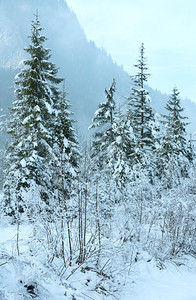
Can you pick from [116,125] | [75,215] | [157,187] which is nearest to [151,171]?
[116,125]

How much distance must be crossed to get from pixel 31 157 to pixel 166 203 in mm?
7523

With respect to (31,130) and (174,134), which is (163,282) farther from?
(174,134)

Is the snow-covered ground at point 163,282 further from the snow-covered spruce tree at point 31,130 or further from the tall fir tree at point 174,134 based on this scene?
the tall fir tree at point 174,134

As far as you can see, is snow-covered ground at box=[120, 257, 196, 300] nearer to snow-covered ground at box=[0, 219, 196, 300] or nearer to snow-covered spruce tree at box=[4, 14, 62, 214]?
snow-covered ground at box=[0, 219, 196, 300]

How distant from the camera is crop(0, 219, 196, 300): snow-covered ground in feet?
11.0

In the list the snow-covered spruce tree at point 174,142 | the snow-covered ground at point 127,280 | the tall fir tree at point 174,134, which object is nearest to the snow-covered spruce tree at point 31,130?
the snow-covered ground at point 127,280

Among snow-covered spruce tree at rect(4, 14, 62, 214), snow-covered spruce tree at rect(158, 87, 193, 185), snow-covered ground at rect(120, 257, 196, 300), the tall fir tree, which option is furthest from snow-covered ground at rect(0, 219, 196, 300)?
the tall fir tree

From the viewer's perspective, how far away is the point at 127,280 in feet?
20.2

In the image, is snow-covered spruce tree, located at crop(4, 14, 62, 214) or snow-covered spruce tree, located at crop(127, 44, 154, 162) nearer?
snow-covered spruce tree, located at crop(4, 14, 62, 214)

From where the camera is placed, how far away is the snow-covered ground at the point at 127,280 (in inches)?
133

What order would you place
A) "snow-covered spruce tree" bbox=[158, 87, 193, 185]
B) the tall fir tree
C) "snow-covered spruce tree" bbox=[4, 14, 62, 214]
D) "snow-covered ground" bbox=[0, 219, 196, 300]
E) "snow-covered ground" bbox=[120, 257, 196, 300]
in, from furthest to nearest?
the tall fir tree → "snow-covered spruce tree" bbox=[158, 87, 193, 185] → "snow-covered spruce tree" bbox=[4, 14, 62, 214] → "snow-covered ground" bbox=[120, 257, 196, 300] → "snow-covered ground" bbox=[0, 219, 196, 300]

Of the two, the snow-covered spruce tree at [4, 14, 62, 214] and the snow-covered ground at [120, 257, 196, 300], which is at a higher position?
the snow-covered spruce tree at [4, 14, 62, 214]

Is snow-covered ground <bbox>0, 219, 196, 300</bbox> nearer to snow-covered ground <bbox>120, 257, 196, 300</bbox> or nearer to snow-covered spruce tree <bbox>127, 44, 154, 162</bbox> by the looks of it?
snow-covered ground <bbox>120, 257, 196, 300</bbox>

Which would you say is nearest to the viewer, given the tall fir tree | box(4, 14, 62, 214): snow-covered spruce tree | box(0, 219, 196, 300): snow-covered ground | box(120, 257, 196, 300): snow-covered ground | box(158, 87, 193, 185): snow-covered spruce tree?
box(0, 219, 196, 300): snow-covered ground
